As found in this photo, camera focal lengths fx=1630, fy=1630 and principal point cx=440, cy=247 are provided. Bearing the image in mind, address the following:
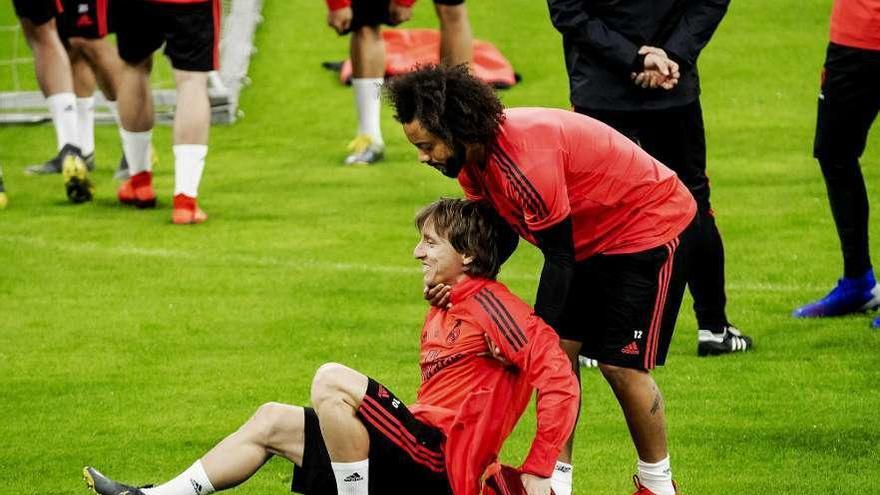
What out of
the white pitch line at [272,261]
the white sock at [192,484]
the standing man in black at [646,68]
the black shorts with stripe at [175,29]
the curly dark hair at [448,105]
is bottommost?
the white pitch line at [272,261]

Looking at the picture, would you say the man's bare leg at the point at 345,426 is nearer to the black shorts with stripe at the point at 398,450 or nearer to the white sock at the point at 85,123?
the black shorts with stripe at the point at 398,450

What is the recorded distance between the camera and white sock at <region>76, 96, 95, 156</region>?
10.7 meters

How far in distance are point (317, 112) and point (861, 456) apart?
25.1 feet

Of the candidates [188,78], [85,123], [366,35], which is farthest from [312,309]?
[85,123]

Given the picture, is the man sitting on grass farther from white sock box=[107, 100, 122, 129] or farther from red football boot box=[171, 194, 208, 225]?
white sock box=[107, 100, 122, 129]

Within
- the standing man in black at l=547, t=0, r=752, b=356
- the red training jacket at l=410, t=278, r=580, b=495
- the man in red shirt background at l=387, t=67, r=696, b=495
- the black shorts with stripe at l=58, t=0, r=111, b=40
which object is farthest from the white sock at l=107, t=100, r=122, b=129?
the red training jacket at l=410, t=278, r=580, b=495

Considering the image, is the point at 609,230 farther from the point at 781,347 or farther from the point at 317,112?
the point at 317,112

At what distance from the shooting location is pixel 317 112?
12.5 metres

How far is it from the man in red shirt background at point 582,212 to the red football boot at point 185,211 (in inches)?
174

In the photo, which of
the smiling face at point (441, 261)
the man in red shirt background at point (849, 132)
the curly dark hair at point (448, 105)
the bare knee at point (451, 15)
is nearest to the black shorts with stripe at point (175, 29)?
the bare knee at point (451, 15)

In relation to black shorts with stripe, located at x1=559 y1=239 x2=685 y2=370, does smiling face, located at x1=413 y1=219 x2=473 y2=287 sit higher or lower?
higher

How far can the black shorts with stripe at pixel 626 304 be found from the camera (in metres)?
4.94

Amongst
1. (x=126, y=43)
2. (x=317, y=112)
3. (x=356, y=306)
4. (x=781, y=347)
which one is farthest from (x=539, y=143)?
(x=317, y=112)

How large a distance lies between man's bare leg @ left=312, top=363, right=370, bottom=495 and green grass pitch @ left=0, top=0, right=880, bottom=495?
805mm
